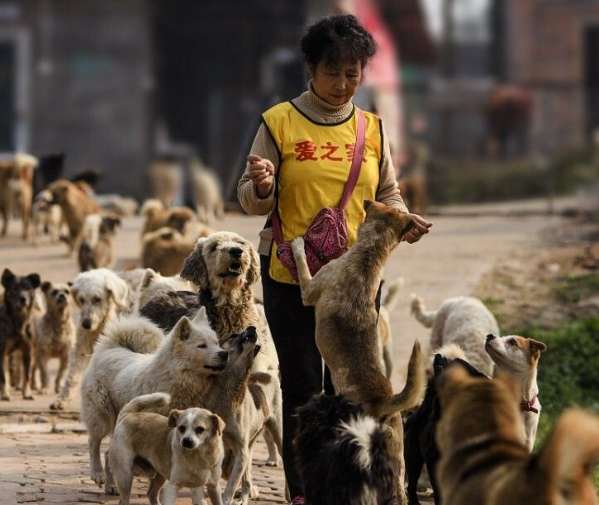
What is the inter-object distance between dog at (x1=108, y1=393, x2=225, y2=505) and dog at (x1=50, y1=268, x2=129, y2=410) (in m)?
3.20

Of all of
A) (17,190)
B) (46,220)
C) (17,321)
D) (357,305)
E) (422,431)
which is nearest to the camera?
(357,305)

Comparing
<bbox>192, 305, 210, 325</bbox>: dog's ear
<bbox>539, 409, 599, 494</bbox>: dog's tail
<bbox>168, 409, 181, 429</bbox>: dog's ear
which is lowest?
<bbox>168, 409, 181, 429</bbox>: dog's ear

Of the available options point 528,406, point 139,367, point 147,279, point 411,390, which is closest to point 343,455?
point 411,390

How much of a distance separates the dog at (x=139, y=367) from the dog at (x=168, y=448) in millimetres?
220

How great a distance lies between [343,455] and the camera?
631 cm

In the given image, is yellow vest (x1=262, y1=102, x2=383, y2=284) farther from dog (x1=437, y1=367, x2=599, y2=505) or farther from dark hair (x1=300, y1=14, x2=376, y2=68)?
dog (x1=437, y1=367, x2=599, y2=505)

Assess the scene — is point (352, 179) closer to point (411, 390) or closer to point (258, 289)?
point (411, 390)

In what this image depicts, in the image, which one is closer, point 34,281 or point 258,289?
point 34,281

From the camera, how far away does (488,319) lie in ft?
36.0

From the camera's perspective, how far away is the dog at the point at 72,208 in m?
18.6

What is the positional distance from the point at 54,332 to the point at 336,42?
5831 millimetres

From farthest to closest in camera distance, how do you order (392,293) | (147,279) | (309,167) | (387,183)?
(392,293), (147,279), (387,183), (309,167)

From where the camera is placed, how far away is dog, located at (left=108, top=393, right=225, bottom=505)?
724 centimetres

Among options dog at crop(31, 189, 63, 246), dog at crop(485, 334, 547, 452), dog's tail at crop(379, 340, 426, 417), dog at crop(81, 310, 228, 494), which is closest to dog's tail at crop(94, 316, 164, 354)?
dog at crop(81, 310, 228, 494)
